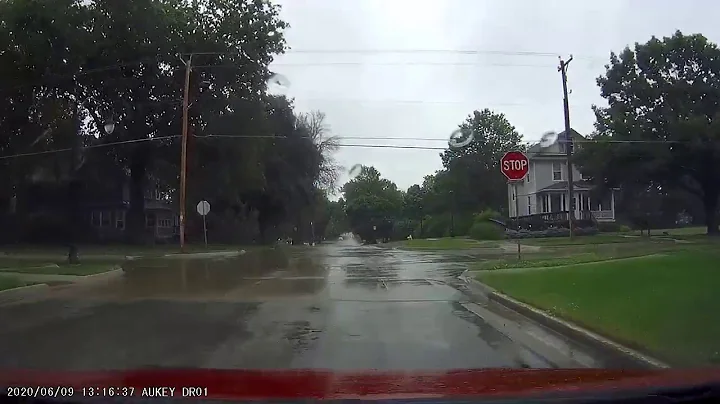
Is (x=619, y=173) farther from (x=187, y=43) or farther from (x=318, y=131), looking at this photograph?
(x=318, y=131)

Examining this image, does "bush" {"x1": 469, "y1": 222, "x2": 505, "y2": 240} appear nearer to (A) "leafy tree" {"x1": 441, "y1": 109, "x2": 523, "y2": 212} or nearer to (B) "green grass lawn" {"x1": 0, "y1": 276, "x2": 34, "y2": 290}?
(A) "leafy tree" {"x1": 441, "y1": 109, "x2": 523, "y2": 212}

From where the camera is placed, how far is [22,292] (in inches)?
556

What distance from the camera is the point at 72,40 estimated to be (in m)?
34.2

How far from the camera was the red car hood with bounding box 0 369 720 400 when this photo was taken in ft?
13.6

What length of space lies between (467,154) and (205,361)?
7772 cm

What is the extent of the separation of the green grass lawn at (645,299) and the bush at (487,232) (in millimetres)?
35913

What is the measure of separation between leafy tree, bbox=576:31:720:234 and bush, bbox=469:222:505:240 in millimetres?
9724

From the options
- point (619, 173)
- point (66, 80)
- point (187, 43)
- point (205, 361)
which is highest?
point (187, 43)

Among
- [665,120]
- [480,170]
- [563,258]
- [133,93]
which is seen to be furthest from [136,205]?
[480,170]

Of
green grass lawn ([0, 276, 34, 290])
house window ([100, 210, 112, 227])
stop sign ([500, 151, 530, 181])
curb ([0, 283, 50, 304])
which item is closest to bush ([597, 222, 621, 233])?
stop sign ([500, 151, 530, 181])

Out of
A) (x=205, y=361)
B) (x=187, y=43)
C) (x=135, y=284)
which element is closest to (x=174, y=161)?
(x=187, y=43)

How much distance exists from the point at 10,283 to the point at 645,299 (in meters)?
13.8

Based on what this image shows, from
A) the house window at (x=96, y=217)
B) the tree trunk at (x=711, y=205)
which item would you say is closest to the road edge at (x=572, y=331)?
the tree trunk at (x=711, y=205)

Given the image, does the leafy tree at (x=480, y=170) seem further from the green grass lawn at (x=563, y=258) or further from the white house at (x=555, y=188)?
the green grass lawn at (x=563, y=258)
